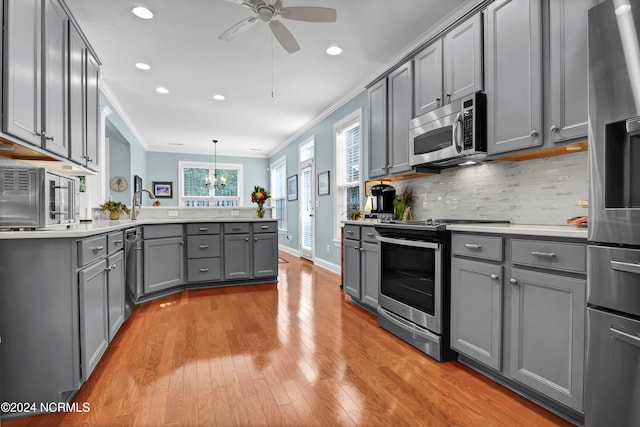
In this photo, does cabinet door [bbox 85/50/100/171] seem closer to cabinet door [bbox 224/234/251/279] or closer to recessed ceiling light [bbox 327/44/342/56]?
cabinet door [bbox 224/234/251/279]

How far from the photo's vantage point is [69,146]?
7.93ft

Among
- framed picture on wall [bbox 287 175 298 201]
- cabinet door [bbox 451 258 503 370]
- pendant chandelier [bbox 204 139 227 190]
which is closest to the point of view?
cabinet door [bbox 451 258 503 370]

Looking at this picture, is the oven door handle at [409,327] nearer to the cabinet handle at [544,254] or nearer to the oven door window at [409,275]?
the oven door window at [409,275]

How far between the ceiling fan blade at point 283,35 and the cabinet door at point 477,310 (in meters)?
2.11

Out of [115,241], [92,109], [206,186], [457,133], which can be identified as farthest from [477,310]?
[206,186]

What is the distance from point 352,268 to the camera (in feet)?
11.7

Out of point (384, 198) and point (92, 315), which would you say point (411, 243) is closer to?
point (384, 198)

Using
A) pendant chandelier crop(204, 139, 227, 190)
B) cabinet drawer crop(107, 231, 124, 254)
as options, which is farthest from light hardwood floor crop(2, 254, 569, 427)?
pendant chandelier crop(204, 139, 227, 190)

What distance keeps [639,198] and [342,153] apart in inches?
170

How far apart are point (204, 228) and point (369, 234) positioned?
7.13ft

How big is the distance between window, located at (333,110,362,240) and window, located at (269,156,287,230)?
3.28m

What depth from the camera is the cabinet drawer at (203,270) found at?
4.22 meters

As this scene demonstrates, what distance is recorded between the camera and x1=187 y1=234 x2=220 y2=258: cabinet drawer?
420cm

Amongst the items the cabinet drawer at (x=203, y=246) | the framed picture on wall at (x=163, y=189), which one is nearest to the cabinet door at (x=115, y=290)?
the cabinet drawer at (x=203, y=246)
